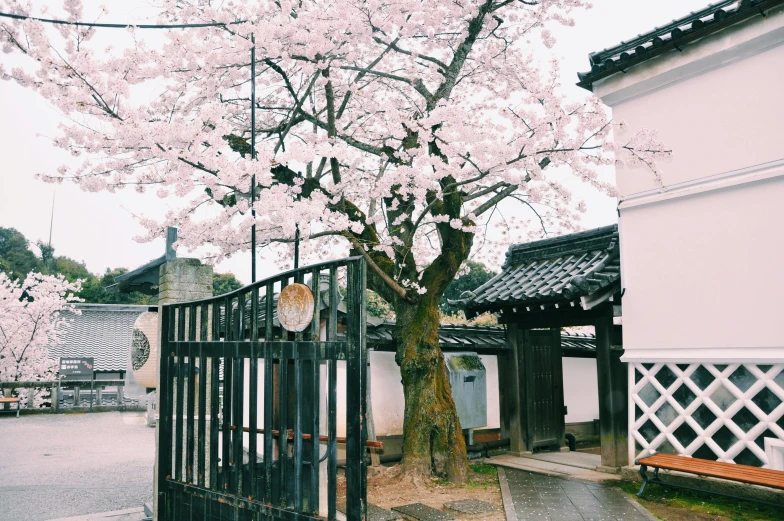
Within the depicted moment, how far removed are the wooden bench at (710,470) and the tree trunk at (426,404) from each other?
2.71 meters

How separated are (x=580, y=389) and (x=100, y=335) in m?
29.0

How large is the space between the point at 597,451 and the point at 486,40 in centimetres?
866

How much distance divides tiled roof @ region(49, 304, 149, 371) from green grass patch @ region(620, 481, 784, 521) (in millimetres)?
28842

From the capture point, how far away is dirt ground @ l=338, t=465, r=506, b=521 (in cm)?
788

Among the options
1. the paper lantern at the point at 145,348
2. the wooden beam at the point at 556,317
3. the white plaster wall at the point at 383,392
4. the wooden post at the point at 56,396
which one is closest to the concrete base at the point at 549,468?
the white plaster wall at the point at 383,392

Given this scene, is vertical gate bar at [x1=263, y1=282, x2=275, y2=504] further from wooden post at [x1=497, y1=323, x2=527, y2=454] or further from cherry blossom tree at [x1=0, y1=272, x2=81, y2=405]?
cherry blossom tree at [x1=0, y1=272, x2=81, y2=405]

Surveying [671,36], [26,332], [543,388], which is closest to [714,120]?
[671,36]

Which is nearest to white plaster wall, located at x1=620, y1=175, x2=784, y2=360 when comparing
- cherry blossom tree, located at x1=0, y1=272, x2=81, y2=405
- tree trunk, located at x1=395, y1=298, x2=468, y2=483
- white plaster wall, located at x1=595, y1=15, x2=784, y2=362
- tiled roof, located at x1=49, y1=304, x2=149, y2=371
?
white plaster wall, located at x1=595, y1=15, x2=784, y2=362

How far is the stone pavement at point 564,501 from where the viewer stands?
714 centimetres

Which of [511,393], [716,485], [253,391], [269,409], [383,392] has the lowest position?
Answer: [716,485]

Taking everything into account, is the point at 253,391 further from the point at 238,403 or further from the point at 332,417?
the point at 332,417

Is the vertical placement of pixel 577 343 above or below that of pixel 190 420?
above

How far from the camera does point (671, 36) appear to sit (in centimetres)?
838

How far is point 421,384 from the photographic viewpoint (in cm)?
923
